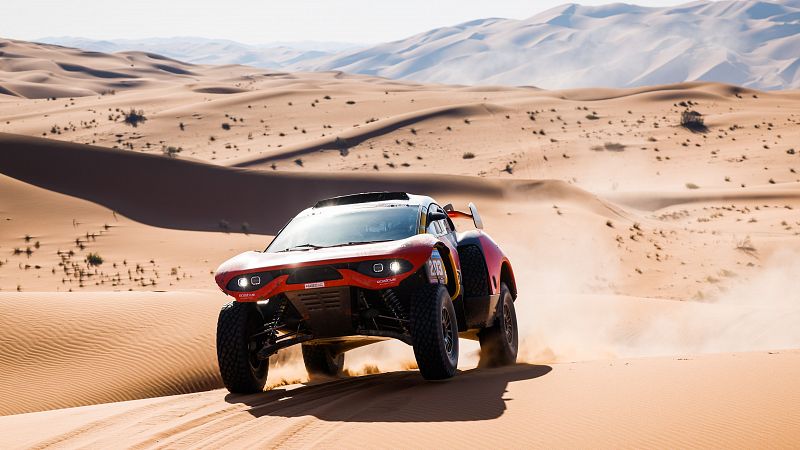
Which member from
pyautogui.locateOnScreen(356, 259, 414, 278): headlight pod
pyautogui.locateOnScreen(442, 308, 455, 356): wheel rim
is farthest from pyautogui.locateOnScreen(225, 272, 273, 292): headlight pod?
pyautogui.locateOnScreen(442, 308, 455, 356): wheel rim

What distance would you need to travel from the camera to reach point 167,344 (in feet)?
41.8

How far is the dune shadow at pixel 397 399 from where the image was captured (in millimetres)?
6691

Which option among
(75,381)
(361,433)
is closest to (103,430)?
(361,433)

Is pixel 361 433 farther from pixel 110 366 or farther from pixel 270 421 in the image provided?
pixel 110 366

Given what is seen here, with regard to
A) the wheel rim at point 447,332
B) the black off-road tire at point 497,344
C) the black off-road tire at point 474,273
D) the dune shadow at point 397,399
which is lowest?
the black off-road tire at point 497,344

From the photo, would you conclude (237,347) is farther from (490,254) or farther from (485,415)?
(490,254)

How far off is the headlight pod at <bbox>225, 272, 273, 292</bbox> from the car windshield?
67cm

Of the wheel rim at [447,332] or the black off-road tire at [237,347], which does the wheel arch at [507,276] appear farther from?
the black off-road tire at [237,347]

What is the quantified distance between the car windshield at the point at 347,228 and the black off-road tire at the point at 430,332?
3.09 ft

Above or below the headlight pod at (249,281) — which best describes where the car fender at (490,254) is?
below

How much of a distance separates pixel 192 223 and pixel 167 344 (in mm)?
20302

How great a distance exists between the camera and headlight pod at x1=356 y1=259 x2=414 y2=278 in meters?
7.75

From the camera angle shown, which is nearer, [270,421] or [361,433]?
[361,433]

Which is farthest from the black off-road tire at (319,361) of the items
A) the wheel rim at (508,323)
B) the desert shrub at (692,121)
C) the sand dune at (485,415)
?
the desert shrub at (692,121)
